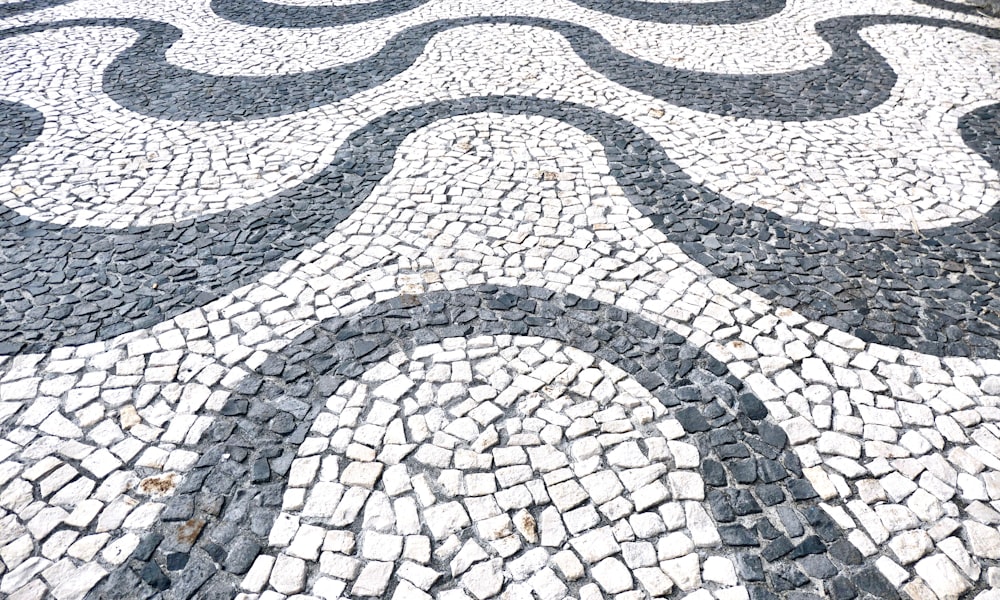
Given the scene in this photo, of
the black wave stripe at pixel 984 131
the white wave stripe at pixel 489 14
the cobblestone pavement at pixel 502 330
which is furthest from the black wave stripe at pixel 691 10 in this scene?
the black wave stripe at pixel 984 131

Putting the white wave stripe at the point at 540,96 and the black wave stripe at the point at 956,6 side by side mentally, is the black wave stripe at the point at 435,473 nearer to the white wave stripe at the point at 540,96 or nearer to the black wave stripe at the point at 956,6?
the white wave stripe at the point at 540,96

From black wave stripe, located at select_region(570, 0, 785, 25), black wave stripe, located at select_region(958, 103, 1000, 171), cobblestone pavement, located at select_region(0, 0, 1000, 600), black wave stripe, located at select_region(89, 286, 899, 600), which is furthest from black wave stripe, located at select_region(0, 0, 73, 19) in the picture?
black wave stripe, located at select_region(958, 103, 1000, 171)

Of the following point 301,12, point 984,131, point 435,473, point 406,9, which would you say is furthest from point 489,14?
point 435,473

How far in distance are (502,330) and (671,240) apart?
1505 millimetres

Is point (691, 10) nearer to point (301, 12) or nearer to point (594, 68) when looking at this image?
point (594, 68)

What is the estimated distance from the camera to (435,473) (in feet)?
11.6

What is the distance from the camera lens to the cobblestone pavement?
3221mm

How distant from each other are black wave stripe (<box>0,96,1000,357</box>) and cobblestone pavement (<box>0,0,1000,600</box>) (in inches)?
1.0

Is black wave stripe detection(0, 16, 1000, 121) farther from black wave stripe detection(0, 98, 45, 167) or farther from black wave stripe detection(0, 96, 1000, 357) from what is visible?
black wave stripe detection(0, 96, 1000, 357)

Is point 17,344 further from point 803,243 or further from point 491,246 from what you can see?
point 803,243

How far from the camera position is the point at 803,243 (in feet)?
16.6

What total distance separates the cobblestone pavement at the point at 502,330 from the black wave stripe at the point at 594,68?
0.05 meters

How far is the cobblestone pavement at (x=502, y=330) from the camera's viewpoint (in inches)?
127

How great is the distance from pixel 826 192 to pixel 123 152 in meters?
5.72
